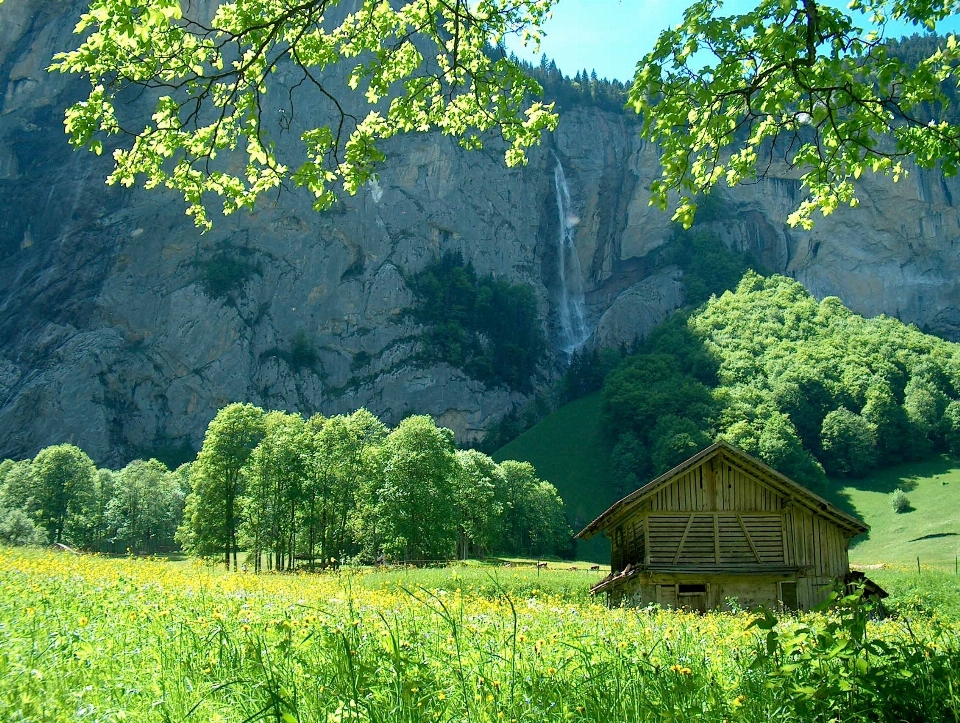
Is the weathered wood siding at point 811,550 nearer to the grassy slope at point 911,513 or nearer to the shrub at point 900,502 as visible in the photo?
the grassy slope at point 911,513

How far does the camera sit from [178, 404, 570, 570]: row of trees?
5194cm

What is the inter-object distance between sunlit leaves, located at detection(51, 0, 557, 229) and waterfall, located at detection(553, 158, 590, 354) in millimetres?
134336

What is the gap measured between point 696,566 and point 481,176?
405 ft

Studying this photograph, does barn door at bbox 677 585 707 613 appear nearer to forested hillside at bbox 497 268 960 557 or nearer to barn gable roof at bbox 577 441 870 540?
barn gable roof at bbox 577 441 870 540

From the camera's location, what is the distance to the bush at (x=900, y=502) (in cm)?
7225

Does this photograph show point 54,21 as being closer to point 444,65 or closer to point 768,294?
point 768,294

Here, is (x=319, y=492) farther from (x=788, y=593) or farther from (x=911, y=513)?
(x=911, y=513)

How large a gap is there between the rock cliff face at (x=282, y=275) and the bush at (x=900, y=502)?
202 feet

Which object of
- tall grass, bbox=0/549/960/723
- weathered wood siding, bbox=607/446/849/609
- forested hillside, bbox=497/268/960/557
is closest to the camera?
tall grass, bbox=0/549/960/723

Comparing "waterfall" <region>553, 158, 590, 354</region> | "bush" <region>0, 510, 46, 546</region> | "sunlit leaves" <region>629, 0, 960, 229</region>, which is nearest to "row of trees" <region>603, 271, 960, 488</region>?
"waterfall" <region>553, 158, 590, 354</region>

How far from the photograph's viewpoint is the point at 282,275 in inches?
4968

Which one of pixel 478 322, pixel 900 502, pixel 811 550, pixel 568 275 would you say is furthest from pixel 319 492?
pixel 568 275

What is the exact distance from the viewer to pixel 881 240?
14025 cm

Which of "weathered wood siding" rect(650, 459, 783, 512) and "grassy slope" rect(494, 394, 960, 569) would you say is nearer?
"weathered wood siding" rect(650, 459, 783, 512)
